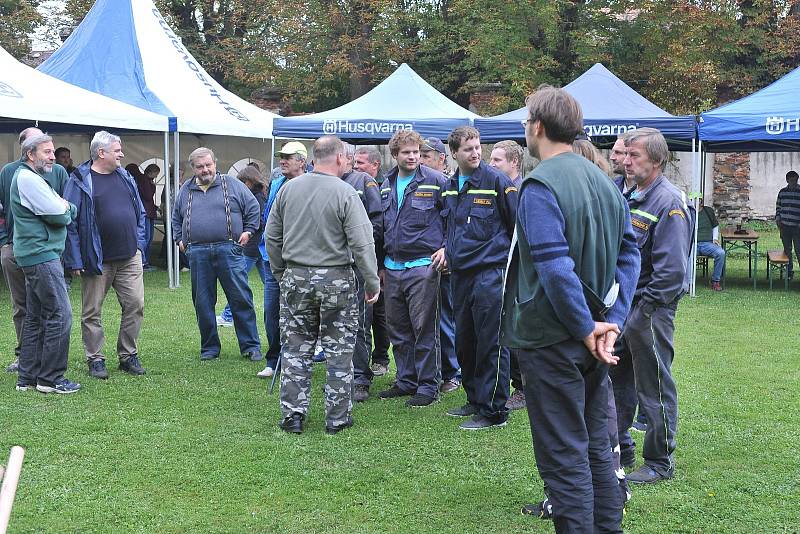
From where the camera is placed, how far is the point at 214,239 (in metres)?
7.57

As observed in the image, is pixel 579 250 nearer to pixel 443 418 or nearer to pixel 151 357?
pixel 443 418

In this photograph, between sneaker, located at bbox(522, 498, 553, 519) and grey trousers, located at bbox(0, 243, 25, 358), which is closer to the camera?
sneaker, located at bbox(522, 498, 553, 519)

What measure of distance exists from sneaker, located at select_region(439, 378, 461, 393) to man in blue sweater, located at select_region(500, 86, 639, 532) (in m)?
3.35

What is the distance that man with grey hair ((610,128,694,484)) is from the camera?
432cm

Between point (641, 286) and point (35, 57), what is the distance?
92.1 feet

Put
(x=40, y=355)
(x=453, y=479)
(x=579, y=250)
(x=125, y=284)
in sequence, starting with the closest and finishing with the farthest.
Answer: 1. (x=579, y=250)
2. (x=453, y=479)
3. (x=40, y=355)
4. (x=125, y=284)

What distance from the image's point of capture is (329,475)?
474cm

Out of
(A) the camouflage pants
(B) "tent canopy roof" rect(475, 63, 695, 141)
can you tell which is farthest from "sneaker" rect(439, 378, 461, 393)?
(B) "tent canopy roof" rect(475, 63, 695, 141)

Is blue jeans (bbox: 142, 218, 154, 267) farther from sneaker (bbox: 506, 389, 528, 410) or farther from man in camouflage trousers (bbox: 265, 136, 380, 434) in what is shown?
sneaker (bbox: 506, 389, 528, 410)

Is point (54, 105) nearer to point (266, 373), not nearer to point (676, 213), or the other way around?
point (266, 373)

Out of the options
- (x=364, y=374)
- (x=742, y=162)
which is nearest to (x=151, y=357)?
(x=364, y=374)

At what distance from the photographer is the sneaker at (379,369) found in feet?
24.1

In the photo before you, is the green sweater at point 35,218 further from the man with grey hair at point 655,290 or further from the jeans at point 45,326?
the man with grey hair at point 655,290

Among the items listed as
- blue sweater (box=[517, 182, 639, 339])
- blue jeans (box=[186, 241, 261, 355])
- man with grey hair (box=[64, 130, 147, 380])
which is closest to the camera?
blue sweater (box=[517, 182, 639, 339])
